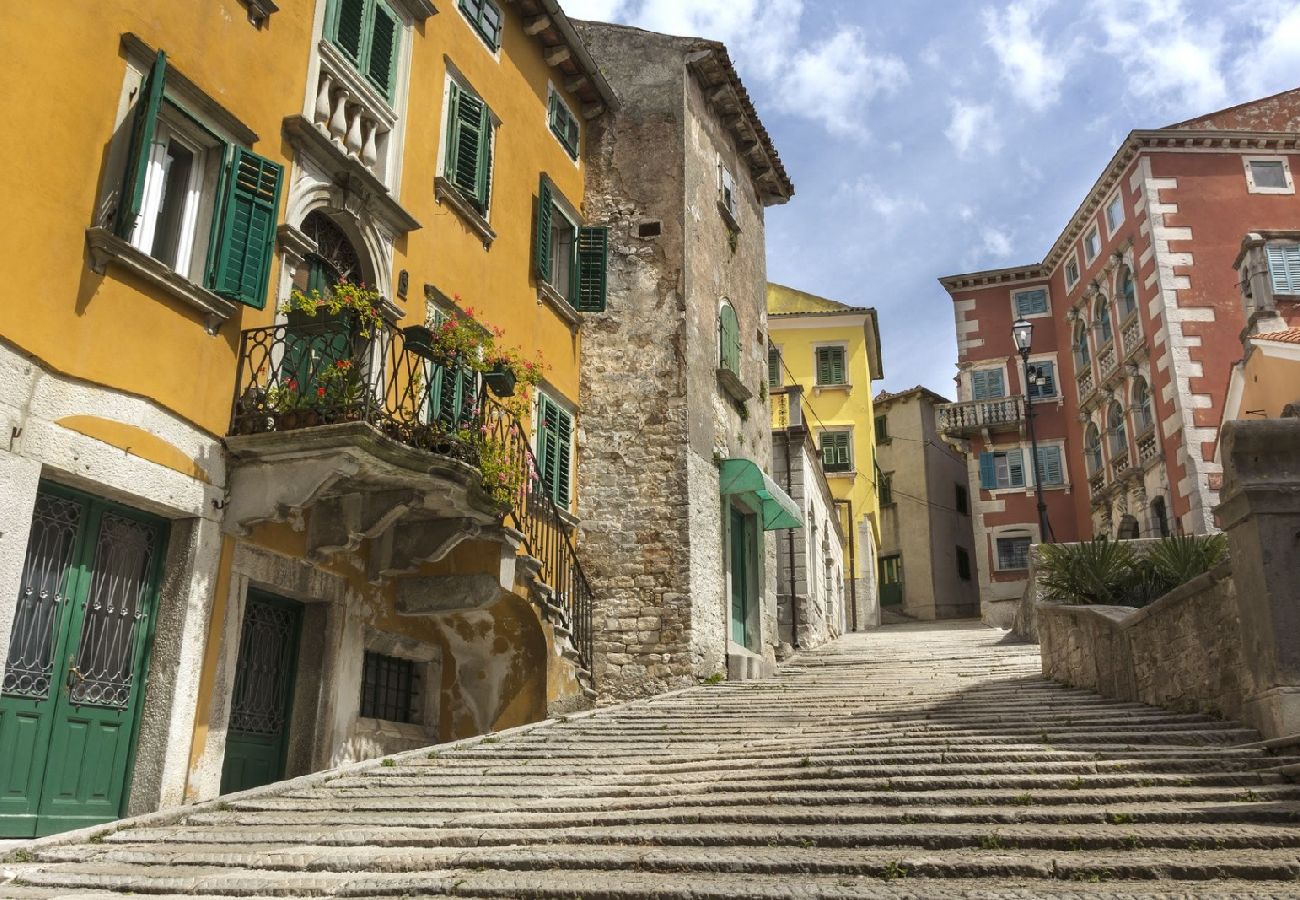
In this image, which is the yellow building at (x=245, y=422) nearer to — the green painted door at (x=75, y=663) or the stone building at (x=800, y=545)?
the green painted door at (x=75, y=663)

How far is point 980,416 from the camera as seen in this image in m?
38.7

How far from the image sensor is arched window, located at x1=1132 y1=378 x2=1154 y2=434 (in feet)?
102

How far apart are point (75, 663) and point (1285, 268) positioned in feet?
91.5

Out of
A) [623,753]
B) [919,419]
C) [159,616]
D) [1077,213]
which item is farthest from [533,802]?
[919,419]

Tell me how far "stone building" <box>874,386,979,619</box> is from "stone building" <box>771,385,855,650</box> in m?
15.1

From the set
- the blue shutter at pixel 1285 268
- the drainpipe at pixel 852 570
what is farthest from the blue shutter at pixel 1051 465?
the blue shutter at pixel 1285 268

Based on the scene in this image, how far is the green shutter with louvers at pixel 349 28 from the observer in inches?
457

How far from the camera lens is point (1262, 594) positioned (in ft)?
24.6

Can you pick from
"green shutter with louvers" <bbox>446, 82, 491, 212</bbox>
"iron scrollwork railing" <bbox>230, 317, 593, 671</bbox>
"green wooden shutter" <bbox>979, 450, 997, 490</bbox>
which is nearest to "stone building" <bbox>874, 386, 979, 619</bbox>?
"green wooden shutter" <bbox>979, 450, 997, 490</bbox>

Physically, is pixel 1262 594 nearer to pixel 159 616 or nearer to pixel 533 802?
pixel 533 802

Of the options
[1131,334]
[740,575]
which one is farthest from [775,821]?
[1131,334]

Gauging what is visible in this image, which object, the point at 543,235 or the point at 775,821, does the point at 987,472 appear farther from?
the point at 775,821

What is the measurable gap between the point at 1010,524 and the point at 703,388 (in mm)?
23179

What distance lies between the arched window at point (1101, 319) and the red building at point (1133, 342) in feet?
0.21
